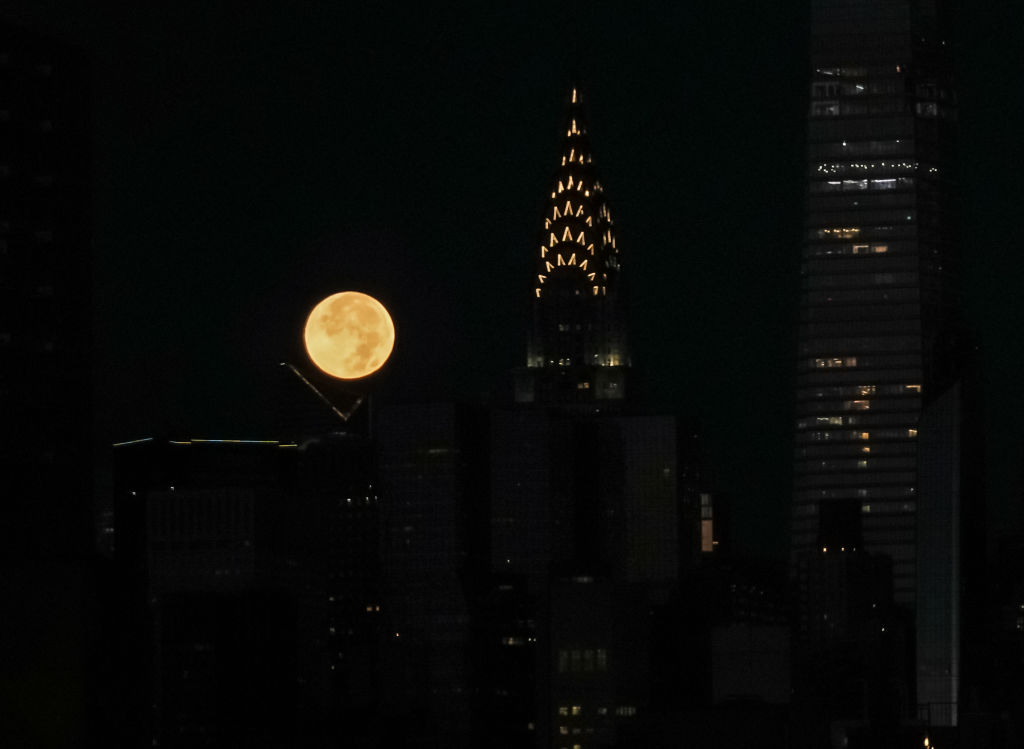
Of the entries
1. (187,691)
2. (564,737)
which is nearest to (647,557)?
(564,737)

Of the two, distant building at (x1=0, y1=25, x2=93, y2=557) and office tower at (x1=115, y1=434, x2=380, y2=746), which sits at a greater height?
distant building at (x1=0, y1=25, x2=93, y2=557)

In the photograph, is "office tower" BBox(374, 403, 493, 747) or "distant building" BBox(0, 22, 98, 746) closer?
"distant building" BBox(0, 22, 98, 746)

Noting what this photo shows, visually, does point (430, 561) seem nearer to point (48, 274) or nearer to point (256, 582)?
point (256, 582)

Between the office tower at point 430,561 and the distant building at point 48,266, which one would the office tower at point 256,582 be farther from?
the distant building at point 48,266

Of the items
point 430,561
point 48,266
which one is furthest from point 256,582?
point 48,266

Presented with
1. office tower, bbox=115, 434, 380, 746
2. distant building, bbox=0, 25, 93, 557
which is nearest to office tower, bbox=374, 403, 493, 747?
office tower, bbox=115, 434, 380, 746

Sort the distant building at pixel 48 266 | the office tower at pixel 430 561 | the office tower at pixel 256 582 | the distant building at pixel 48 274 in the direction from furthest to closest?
the office tower at pixel 430 561 → the office tower at pixel 256 582 → the distant building at pixel 48 266 → the distant building at pixel 48 274

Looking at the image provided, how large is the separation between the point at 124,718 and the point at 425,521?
18030 centimetres

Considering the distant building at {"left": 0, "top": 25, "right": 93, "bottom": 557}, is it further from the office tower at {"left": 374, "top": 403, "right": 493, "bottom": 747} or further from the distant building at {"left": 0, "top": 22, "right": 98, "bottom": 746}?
the office tower at {"left": 374, "top": 403, "right": 493, "bottom": 747}

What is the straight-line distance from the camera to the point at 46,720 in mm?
9430

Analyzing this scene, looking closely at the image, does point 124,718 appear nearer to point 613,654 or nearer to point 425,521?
point 613,654

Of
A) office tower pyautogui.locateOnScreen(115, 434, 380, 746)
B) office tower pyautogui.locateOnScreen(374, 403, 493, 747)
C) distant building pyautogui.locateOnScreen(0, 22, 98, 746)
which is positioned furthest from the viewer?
office tower pyautogui.locateOnScreen(374, 403, 493, 747)

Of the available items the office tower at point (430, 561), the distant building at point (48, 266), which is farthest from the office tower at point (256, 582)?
the distant building at point (48, 266)

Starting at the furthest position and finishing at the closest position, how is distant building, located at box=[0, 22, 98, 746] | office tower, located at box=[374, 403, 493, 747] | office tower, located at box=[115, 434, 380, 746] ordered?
office tower, located at box=[374, 403, 493, 747]
office tower, located at box=[115, 434, 380, 746]
distant building, located at box=[0, 22, 98, 746]
